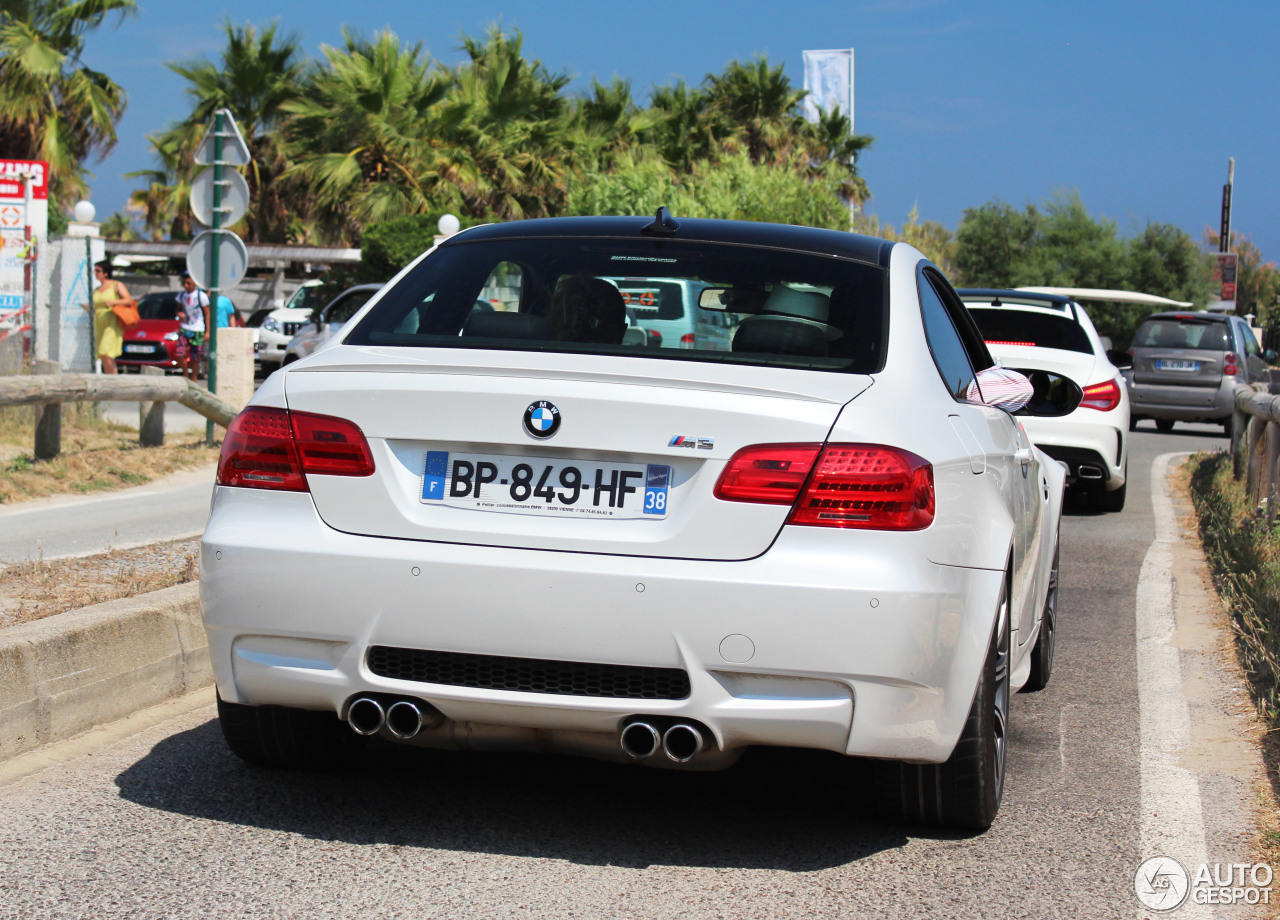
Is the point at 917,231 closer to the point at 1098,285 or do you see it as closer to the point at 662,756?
the point at 1098,285

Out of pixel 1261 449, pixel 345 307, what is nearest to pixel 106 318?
pixel 345 307

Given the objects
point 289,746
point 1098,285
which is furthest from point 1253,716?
point 1098,285

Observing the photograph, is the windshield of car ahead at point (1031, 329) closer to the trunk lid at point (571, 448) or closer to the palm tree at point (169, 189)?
the trunk lid at point (571, 448)

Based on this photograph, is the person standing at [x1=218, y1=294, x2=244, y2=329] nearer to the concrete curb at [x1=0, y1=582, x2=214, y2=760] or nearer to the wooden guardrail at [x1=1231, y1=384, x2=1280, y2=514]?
the wooden guardrail at [x1=1231, y1=384, x2=1280, y2=514]

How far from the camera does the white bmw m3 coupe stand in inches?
134

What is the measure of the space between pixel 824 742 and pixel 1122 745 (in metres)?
1.99

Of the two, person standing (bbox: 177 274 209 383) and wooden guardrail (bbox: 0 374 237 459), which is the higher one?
person standing (bbox: 177 274 209 383)

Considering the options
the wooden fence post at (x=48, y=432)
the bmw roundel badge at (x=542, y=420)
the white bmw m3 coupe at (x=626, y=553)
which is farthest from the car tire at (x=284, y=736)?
the wooden fence post at (x=48, y=432)

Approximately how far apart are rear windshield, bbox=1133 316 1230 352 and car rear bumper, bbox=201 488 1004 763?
2053 centimetres

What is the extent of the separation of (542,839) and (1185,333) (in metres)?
20.9

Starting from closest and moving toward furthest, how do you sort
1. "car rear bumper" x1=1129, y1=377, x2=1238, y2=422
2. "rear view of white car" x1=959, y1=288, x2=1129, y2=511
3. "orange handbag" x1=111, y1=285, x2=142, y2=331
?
1. "rear view of white car" x1=959, y1=288, x2=1129, y2=511
2. "orange handbag" x1=111, y1=285, x2=142, y2=331
3. "car rear bumper" x1=1129, y1=377, x2=1238, y2=422

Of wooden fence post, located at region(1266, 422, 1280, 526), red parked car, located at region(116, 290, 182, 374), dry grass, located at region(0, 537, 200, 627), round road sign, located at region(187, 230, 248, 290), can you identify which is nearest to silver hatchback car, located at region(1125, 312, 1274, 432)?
wooden fence post, located at region(1266, 422, 1280, 526)

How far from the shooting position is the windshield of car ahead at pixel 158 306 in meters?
30.8

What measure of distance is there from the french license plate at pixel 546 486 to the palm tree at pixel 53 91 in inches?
1449
